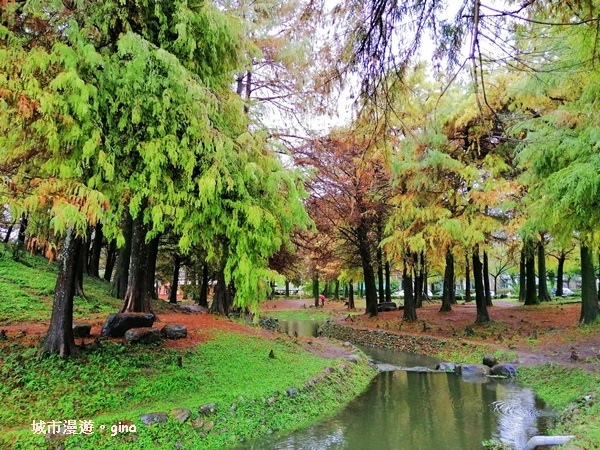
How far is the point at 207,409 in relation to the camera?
5.81 meters

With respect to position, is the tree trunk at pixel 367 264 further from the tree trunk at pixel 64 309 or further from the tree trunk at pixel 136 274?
the tree trunk at pixel 64 309

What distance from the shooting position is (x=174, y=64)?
510cm

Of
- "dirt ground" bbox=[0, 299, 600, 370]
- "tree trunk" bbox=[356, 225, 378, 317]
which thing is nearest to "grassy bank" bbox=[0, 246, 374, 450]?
"dirt ground" bbox=[0, 299, 600, 370]

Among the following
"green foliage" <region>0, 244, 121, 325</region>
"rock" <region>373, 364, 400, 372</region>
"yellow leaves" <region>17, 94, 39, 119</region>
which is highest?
"yellow leaves" <region>17, 94, 39, 119</region>

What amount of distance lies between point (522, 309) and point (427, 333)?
6389mm

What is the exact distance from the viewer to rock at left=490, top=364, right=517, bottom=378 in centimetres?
992

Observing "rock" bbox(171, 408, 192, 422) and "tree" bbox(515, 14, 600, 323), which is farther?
"tree" bbox(515, 14, 600, 323)

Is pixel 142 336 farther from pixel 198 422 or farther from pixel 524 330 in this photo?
pixel 524 330

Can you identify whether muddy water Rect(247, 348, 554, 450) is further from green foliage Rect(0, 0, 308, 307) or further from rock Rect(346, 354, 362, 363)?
green foliage Rect(0, 0, 308, 307)

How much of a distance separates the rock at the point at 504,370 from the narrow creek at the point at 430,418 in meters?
0.46

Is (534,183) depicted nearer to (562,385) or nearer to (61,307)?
(562,385)

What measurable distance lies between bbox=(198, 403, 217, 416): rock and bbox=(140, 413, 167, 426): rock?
0.54m

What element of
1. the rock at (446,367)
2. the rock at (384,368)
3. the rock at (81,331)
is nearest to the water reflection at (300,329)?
the rock at (384,368)

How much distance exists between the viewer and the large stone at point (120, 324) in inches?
304
